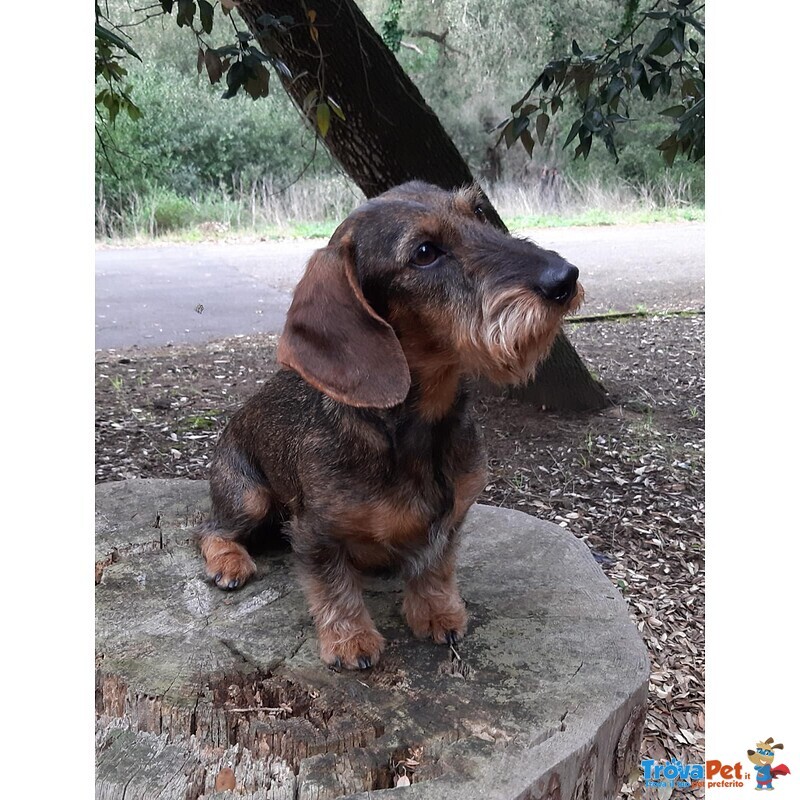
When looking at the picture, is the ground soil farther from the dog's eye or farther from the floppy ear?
the dog's eye

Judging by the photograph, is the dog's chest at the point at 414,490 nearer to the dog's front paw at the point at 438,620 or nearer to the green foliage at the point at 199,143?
the dog's front paw at the point at 438,620

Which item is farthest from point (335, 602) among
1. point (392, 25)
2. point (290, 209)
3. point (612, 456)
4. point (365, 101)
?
point (290, 209)

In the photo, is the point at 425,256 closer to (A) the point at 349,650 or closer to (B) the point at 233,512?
(A) the point at 349,650

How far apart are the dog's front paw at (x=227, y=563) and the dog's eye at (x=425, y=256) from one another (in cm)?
125

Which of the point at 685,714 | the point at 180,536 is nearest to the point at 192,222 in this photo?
the point at 180,536

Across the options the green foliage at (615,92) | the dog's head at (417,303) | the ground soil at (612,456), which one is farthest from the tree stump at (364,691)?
the green foliage at (615,92)

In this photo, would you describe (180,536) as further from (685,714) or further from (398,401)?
(685,714)

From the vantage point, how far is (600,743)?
2053mm

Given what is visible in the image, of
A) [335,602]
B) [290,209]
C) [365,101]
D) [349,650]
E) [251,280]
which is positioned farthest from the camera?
[251,280]

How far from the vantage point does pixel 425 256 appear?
7.26 feet

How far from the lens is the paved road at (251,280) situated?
9.20 meters

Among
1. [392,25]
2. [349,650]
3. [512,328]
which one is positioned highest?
[392,25]

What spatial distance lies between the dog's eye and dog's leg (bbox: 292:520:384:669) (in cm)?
88

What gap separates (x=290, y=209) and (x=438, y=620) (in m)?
8.56
